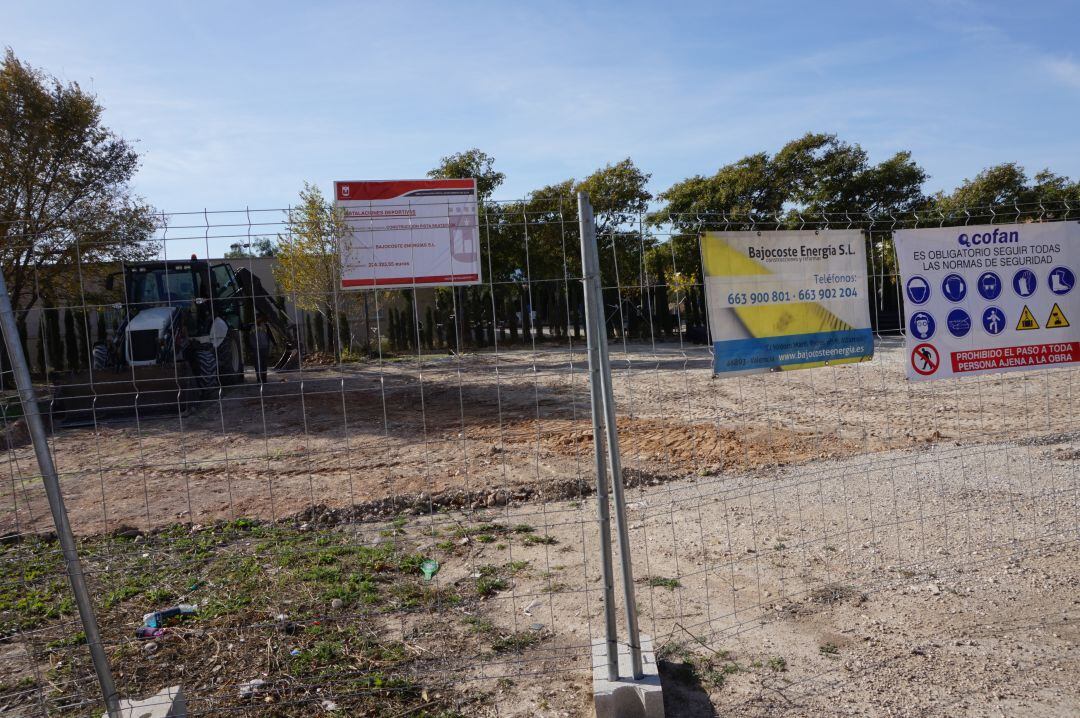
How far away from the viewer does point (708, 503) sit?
21.4 feet

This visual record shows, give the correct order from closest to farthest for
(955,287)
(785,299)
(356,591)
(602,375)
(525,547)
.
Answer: (602,375)
(785,299)
(955,287)
(356,591)
(525,547)

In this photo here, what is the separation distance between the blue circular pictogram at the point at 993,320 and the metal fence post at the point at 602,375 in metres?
2.87

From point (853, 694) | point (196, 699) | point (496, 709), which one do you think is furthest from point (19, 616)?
point (853, 694)

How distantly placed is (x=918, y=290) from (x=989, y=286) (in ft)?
1.66

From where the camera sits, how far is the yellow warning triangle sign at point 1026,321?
4.65 meters

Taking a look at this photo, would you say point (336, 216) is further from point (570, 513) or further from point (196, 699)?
point (570, 513)

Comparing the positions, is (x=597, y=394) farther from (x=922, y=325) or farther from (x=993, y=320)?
(x=993, y=320)

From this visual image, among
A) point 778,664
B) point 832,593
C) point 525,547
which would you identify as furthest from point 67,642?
point 832,593

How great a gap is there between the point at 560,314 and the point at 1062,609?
3.82 m

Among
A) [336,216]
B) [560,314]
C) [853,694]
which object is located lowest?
[853,694]

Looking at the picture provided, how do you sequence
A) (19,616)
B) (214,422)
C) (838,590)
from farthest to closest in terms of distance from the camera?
1. (214,422)
2. (19,616)
3. (838,590)

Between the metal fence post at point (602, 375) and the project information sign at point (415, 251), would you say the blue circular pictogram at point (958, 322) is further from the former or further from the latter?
the project information sign at point (415, 251)

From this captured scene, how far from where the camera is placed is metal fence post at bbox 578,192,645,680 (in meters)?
3.13

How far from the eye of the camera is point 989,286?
4.59 metres
